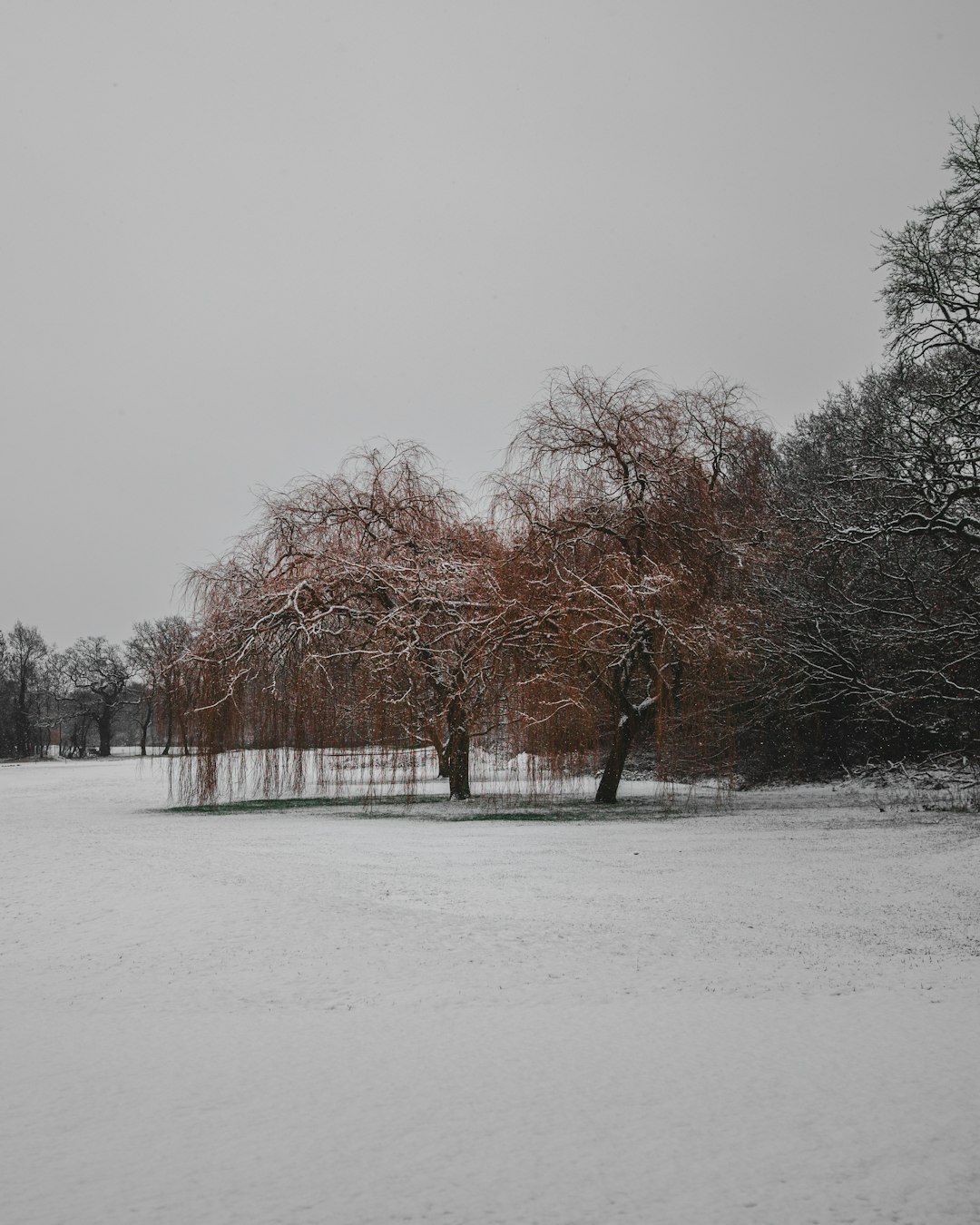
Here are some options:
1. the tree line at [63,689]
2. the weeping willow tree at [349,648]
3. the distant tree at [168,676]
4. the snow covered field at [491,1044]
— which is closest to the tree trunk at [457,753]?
the weeping willow tree at [349,648]

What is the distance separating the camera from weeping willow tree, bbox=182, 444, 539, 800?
52.4 feet

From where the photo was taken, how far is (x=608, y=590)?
51.9 feet

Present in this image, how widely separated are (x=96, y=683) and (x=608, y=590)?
200ft

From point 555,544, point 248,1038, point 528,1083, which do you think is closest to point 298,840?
point 555,544

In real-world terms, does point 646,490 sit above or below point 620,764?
above

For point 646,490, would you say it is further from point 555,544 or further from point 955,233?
point 955,233

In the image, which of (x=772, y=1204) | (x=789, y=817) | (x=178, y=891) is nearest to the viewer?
(x=772, y=1204)

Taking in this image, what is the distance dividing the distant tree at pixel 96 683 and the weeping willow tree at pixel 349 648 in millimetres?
52453

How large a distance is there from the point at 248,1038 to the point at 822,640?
1496 cm

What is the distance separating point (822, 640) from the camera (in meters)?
18.0

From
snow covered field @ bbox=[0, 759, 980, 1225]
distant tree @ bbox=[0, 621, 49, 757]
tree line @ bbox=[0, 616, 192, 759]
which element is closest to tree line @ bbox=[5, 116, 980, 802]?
snow covered field @ bbox=[0, 759, 980, 1225]

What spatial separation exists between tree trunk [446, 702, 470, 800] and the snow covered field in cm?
685

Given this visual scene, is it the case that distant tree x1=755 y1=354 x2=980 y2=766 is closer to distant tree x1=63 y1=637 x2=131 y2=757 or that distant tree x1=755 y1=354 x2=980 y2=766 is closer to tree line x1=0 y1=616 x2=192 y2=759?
tree line x1=0 y1=616 x2=192 y2=759

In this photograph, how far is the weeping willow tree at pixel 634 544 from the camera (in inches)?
607
